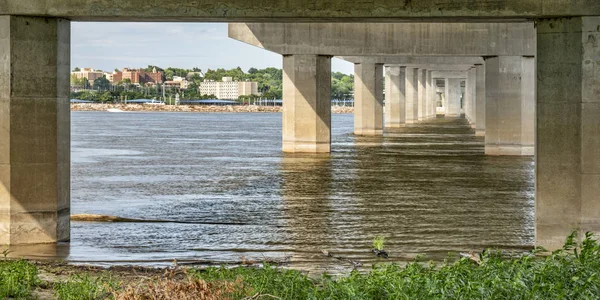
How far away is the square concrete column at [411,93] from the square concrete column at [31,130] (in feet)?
273

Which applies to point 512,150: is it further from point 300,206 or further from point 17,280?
point 17,280

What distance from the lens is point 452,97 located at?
515 ft

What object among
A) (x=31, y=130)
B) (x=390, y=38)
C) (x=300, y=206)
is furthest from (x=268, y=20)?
(x=390, y=38)

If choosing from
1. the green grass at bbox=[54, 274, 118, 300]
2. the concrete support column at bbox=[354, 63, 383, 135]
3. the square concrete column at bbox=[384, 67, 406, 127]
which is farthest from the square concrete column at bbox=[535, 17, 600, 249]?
the square concrete column at bbox=[384, 67, 406, 127]

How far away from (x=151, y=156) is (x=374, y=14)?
3320 centimetres

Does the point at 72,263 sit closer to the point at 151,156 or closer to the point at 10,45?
the point at 10,45

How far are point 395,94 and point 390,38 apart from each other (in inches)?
1470

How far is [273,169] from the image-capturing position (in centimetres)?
3959

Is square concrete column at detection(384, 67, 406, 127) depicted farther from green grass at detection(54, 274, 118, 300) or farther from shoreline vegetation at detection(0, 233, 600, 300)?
green grass at detection(54, 274, 118, 300)

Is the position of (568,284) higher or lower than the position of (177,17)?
lower

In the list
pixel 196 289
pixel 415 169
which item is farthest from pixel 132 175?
pixel 196 289

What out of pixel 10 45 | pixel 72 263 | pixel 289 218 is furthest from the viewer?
pixel 289 218

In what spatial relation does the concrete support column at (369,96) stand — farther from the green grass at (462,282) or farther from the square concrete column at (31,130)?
the green grass at (462,282)

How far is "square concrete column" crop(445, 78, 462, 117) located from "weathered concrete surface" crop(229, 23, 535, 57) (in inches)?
3882
